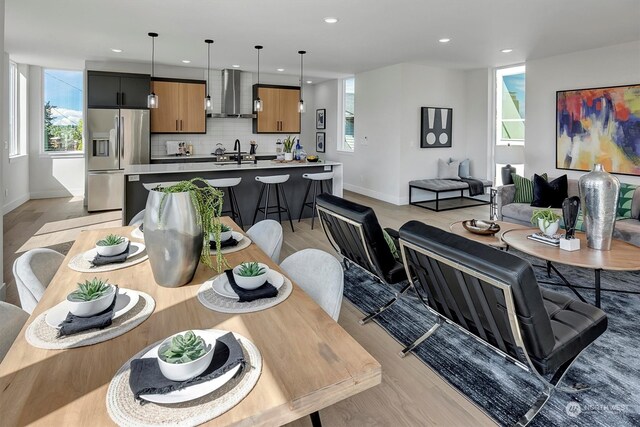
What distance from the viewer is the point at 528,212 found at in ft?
16.4

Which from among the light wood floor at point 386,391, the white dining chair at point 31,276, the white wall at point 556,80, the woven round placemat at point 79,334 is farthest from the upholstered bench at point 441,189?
the woven round placemat at point 79,334

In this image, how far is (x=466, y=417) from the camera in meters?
1.93

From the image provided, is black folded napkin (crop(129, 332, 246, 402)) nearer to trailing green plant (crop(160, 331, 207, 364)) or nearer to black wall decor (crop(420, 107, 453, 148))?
trailing green plant (crop(160, 331, 207, 364))

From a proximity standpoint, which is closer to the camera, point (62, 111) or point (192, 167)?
point (192, 167)

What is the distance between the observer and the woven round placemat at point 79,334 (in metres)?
1.13

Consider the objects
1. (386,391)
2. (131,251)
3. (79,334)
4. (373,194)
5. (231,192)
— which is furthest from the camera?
(373,194)

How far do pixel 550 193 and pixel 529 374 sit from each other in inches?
140

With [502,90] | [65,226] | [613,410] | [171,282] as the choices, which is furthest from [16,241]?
[502,90]

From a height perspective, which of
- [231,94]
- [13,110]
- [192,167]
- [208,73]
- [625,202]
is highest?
[208,73]

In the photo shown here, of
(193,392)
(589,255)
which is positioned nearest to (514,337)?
(193,392)

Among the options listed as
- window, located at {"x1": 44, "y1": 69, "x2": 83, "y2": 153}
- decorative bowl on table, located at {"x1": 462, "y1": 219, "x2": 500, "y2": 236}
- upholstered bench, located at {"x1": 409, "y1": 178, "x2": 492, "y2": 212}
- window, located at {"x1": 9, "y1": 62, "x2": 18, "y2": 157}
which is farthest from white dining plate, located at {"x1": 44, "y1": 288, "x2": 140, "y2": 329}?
window, located at {"x1": 44, "y1": 69, "x2": 83, "y2": 153}

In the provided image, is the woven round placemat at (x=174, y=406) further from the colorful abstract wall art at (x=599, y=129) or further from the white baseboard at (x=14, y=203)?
the white baseboard at (x=14, y=203)

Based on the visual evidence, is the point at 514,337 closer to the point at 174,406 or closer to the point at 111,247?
the point at 174,406

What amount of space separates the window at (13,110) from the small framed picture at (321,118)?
633 centimetres
